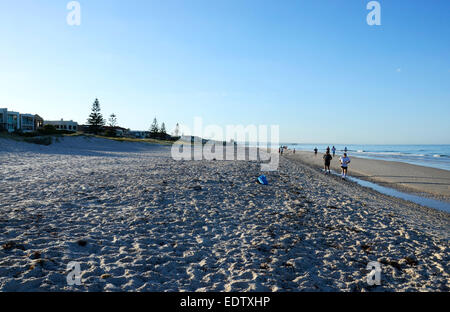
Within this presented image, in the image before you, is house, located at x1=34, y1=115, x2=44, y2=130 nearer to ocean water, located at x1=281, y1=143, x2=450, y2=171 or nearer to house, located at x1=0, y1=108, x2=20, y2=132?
house, located at x1=0, y1=108, x2=20, y2=132

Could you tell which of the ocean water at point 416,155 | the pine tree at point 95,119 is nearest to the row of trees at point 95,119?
the pine tree at point 95,119

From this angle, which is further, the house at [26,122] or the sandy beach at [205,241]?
the house at [26,122]

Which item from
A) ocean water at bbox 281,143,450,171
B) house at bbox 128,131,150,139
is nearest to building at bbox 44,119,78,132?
house at bbox 128,131,150,139

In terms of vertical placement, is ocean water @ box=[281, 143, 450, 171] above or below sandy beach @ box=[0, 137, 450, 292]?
above

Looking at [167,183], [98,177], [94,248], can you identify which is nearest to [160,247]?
[94,248]

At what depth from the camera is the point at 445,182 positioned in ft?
63.4

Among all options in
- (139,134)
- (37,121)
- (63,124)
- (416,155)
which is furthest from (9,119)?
(416,155)

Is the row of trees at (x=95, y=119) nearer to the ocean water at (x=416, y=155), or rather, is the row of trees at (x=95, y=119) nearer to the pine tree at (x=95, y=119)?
the pine tree at (x=95, y=119)

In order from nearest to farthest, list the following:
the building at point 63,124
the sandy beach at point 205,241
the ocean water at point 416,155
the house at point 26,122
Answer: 1. the sandy beach at point 205,241
2. the ocean water at point 416,155
3. the house at point 26,122
4. the building at point 63,124

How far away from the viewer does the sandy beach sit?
4.30 m

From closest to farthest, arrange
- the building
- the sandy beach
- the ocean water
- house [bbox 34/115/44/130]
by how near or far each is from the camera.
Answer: the sandy beach
the ocean water
house [bbox 34/115/44/130]
the building

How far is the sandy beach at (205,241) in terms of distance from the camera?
14.1 feet
